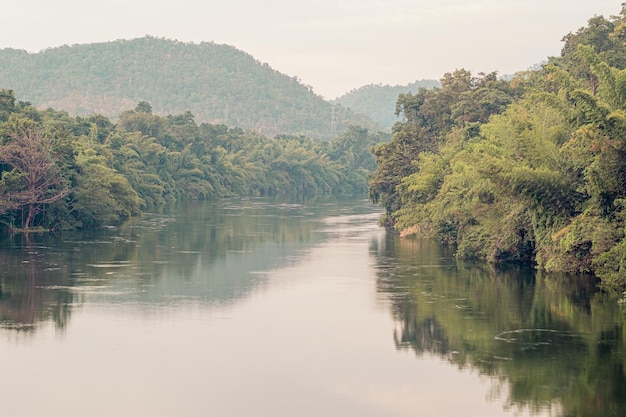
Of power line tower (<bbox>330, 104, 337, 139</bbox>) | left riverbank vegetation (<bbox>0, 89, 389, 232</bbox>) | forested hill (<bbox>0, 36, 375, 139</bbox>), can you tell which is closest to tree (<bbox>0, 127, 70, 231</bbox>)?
left riverbank vegetation (<bbox>0, 89, 389, 232</bbox>)

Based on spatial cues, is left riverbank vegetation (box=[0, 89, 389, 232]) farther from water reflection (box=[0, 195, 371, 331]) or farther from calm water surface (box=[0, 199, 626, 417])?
calm water surface (box=[0, 199, 626, 417])

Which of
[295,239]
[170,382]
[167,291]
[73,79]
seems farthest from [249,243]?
[73,79]

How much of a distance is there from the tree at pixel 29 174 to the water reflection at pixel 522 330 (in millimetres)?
19651

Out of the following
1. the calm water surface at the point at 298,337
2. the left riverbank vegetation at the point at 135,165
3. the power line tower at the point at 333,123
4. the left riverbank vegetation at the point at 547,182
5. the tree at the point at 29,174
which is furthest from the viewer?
the power line tower at the point at 333,123

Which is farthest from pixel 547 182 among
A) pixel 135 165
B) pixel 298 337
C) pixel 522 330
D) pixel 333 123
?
pixel 333 123

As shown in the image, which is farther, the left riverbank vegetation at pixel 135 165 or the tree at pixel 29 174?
the left riverbank vegetation at pixel 135 165

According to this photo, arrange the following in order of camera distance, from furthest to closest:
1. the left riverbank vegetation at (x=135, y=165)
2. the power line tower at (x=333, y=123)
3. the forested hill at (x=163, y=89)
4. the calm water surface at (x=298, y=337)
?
the power line tower at (x=333, y=123) → the forested hill at (x=163, y=89) → the left riverbank vegetation at (x=135, y=165) → the calm water surface at (x=298, y=337)

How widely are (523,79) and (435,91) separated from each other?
592 centimetres

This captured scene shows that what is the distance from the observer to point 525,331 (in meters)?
23.9

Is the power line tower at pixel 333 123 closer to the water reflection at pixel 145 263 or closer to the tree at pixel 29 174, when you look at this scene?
the water reflection at pixel 145 263

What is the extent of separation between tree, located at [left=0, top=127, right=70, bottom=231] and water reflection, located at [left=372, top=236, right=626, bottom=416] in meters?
19.7

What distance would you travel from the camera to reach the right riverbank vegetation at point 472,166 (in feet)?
95.8

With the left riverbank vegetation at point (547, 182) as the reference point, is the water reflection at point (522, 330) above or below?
below

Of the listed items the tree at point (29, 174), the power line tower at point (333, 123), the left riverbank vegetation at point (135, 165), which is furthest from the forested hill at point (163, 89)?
the tree at point (29, 174)
